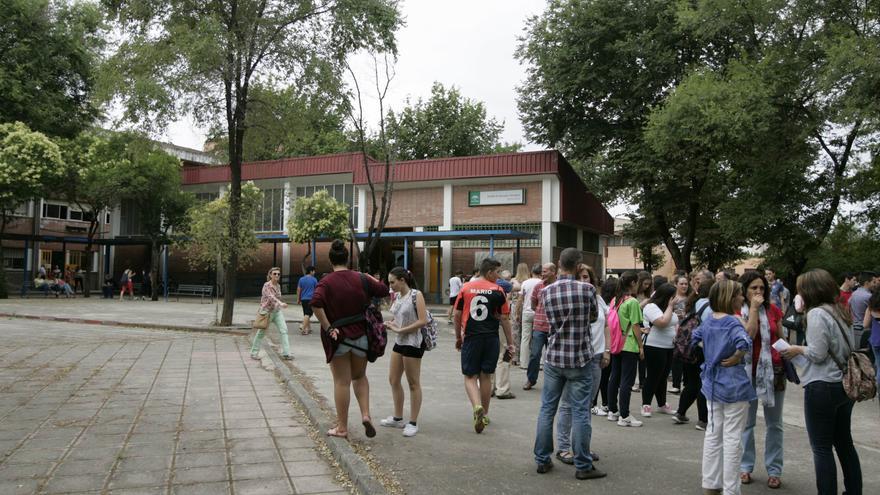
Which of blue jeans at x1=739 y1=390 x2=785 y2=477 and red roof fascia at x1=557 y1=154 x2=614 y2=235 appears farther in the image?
red roof fascia at x1=557 y1=154 x2=614 y2=235

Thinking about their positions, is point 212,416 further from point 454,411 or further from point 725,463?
point 725,463

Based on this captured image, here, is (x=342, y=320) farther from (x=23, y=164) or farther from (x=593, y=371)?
(x=23, y=164)

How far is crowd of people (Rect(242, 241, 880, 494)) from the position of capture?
4332 millimetres

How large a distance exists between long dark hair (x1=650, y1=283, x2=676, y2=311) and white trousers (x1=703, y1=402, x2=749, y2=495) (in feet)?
9.41

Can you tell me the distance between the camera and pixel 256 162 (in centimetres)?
3741

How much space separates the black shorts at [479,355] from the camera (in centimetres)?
643

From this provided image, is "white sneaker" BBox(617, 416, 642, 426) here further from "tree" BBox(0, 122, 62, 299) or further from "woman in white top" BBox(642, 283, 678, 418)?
"tree" BBox(0, 122, 62, 299)

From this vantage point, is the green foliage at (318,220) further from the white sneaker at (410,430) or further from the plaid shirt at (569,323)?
the plaid shirt at (569,323)

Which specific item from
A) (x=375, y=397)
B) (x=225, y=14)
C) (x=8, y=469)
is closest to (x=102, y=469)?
(x=8, y=469)

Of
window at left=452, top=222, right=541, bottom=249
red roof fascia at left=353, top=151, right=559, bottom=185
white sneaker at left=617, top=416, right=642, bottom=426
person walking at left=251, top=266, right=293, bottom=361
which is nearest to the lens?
white sneaker at left=617, top=416, right=642, bottom=426

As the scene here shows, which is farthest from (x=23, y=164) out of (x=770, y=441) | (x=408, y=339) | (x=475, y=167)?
(x=770, y=441)

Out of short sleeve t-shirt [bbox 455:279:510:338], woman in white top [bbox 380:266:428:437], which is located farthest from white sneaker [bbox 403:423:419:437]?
short sleeve t-shirt [bbox 455:279:510:338]

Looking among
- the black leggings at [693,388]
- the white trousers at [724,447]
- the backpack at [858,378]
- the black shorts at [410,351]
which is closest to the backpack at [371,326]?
the black shorts at [410,351]

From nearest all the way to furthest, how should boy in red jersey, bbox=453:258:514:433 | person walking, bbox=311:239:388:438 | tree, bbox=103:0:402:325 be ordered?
1. person walking, bbox=311:239:388:438
2. boy in red jersey, bbox=453:258:514:433
3. tree, bbox=103:0:402:325
